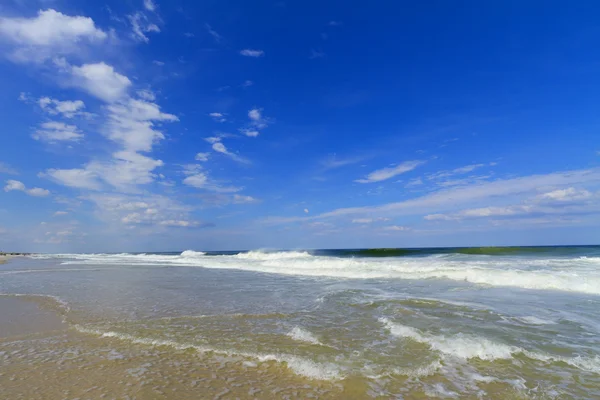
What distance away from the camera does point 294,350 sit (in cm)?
610

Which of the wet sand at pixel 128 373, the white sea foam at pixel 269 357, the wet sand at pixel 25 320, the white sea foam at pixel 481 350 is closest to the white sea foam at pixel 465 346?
the white sea foam at pixel 481 350

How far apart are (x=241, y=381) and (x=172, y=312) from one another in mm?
→ 5431

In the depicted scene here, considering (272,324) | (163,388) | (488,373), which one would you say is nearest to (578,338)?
(488,373)

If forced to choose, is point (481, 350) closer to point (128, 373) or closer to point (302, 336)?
point (302, 336)

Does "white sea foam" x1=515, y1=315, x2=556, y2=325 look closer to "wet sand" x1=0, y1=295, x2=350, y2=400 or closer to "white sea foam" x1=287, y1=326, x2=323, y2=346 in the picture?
"white sea foam" x1=287, y1=326, x2=323, y2=346

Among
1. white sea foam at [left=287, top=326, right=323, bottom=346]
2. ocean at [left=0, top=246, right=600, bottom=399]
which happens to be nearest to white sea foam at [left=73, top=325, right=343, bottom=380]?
ocean at [left=0, top=246, right=600, bottom=399]

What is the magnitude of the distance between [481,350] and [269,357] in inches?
157

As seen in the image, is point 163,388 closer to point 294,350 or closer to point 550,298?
point 294,350

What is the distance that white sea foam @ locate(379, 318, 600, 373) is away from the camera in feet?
18.3

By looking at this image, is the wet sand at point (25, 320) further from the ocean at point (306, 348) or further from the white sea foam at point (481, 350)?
the white sea foam at point (481, 350)

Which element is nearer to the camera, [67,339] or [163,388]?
[163,388]

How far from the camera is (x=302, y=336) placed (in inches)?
275

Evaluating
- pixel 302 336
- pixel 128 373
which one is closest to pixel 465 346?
pixel 302 336

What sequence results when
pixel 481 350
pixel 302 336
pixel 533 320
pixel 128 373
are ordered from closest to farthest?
1. pixel 128 373
2. pixel 481 350
3. pixel 302 336
4. pixel 533 320
